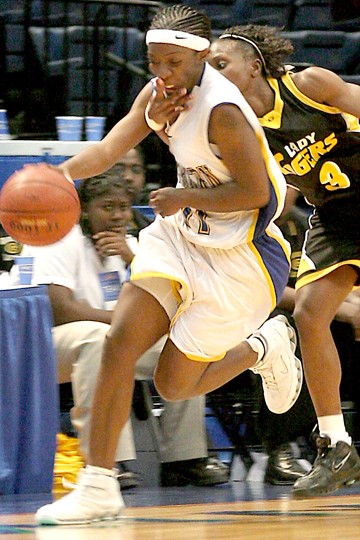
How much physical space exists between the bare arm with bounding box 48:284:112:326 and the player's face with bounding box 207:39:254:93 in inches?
46.2

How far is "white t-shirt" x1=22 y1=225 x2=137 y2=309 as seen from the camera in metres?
4.59

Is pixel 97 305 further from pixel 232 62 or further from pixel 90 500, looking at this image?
pixel 90 500

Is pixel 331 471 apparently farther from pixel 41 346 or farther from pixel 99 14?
pixel 99 14

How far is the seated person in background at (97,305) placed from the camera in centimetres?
441

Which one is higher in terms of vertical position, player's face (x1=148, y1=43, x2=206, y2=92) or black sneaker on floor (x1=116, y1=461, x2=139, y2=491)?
player's face (x1=148, y1=43, x2=206, y2=92)

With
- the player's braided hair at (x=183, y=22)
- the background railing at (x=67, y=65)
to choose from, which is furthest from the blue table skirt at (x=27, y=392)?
the background railing at (x=67, y=65)

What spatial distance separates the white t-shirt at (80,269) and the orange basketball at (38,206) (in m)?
1.37

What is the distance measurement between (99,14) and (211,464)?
378 cm

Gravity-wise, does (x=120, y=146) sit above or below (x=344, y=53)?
above

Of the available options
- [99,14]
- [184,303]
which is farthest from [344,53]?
[184,303]

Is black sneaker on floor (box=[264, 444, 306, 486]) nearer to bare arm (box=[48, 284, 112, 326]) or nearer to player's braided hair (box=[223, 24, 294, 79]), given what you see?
bare arm (box=[48, 284, 112, 326])

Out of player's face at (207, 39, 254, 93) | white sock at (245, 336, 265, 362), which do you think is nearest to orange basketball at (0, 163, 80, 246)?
player's face at (207, 39, 254, 93)

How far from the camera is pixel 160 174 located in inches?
279

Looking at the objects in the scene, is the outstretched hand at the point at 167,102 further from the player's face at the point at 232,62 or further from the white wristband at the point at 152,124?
the player's face at the point at 232,62
